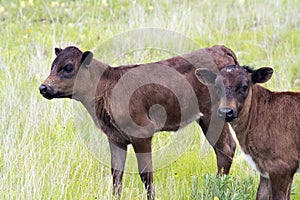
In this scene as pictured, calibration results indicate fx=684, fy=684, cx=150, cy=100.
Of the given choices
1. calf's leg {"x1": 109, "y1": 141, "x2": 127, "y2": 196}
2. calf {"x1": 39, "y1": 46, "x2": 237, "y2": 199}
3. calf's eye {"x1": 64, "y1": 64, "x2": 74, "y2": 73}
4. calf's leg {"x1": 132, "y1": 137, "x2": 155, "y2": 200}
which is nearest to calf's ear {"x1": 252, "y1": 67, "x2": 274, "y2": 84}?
calf {"x1": 39, "y1": 46, "x2": 237, "y2": 199}

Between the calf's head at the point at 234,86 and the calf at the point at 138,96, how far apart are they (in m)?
1.02

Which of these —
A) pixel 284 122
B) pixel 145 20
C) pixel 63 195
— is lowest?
pixel 63 195

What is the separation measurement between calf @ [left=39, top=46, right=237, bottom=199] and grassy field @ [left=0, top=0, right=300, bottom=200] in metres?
0.35

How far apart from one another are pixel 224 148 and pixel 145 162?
48.4 inches

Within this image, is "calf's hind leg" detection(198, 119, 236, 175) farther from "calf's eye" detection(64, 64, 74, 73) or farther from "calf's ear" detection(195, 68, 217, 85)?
"calf's eye" detection(64, 64, 74, 73)

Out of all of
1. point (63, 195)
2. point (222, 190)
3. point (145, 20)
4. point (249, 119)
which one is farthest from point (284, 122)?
point (145, 20)

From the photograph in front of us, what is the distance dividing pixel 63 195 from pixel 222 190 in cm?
159

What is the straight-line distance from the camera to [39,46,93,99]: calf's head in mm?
6961

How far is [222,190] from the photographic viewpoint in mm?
6703

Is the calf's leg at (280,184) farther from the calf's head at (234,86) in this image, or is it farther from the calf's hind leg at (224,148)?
the calf's hind leg at (224,148)

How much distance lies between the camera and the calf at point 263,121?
21.2 feet

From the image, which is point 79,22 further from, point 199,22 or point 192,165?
point 192,165

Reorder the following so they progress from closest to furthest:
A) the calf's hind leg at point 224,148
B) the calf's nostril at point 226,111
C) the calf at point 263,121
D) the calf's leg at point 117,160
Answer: the calf's nostril at point 226,111 < the calf at point 263,121 < the calf's leg at point 117,160 < the calf's hind leg at point 224,148

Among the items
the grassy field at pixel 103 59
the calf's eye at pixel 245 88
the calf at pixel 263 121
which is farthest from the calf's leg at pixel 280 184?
the calf's eye at pixel 245 88
